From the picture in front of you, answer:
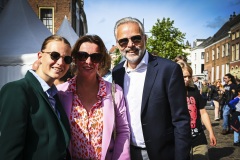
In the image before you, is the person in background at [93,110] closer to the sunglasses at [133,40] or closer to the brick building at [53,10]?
the sunglasses at [133,40]

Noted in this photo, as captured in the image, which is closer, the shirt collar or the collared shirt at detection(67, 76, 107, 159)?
the shirt collar

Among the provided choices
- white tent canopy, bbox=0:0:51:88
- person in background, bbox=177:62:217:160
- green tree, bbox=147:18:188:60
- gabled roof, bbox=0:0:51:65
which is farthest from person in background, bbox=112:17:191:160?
green tree, bbox=147:18:188:60

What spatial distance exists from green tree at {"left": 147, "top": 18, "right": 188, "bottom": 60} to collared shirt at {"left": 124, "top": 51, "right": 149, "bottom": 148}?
2354 cm

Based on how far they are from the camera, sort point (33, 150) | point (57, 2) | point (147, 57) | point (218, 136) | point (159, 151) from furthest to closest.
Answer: point (57, 2) → point (218, 136) → point (147, 57) → point (159, 151) → point (33, 150)

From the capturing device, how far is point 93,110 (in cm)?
227

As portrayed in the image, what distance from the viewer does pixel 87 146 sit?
2180 mm

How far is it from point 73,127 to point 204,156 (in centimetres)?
228

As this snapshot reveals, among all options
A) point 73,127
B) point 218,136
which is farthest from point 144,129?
point 218,136

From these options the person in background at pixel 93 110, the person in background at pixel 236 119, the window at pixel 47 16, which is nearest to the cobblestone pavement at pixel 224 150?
the person in background at pixel 236 119

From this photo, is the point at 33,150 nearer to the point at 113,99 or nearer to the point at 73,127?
the point at 73,127

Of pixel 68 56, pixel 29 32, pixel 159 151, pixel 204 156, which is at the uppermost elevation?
pixel 29 32

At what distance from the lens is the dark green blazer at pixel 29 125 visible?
1626 millimetres

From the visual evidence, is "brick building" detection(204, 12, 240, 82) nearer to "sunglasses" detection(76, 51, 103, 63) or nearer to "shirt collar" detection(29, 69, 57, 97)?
"sunglasses" detection(76, 51, 103, 63)

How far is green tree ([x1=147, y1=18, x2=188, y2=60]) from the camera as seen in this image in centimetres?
2564
